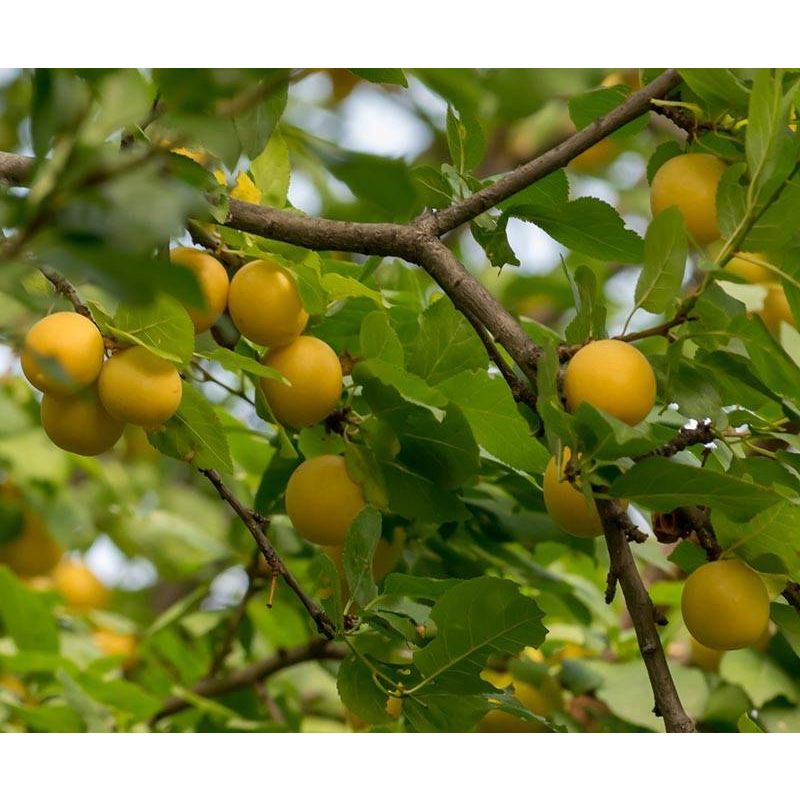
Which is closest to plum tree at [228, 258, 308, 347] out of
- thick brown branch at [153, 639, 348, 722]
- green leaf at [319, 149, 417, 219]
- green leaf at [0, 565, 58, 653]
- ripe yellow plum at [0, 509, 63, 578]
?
green leaf at [319, 149, 417, 219]

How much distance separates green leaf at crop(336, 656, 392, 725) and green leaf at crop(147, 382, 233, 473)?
0.14m

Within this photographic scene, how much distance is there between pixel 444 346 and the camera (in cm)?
81

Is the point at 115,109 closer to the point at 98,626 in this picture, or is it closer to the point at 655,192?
the point at 655,192

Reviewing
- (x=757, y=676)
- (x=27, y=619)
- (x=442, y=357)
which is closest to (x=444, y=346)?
(x=442, y=357)

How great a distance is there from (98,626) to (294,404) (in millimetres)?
888

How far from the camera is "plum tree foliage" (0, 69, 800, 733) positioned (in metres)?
0.41


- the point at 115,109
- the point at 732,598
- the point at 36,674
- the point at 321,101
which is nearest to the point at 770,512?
the point at 732,598

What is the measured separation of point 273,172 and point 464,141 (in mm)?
124

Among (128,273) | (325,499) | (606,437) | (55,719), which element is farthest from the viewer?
(55,719)

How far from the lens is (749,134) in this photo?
1.95 ft

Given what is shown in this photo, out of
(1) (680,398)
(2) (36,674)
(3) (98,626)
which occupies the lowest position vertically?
(3) (98,626)

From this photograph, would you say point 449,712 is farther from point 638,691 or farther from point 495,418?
point 638,691

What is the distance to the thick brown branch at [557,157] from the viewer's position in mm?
690

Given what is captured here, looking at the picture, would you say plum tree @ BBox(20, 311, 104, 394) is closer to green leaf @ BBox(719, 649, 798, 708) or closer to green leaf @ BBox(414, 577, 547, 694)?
green leaf @ BBox(414, 577, 547, 694)
